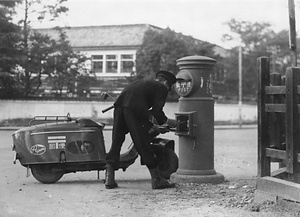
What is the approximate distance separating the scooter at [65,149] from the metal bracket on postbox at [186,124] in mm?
197

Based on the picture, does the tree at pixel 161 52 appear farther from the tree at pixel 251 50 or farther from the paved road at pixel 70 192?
the paved road at pixel 70 192

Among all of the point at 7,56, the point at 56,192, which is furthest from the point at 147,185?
the point at 7,56

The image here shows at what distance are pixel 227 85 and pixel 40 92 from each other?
18.8 m

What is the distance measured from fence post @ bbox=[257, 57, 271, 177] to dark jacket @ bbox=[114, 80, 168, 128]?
1.57 meters

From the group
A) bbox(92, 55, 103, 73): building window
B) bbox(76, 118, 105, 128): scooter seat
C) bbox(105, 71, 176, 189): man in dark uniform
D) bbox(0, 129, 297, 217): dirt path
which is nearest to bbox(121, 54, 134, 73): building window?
bbox(92, 55, 103, 73): building window

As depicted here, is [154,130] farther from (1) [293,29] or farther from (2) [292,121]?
(1) [293,29]

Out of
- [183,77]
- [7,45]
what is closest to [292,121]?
[183,77]

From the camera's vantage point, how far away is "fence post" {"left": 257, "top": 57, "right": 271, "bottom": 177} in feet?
20.4

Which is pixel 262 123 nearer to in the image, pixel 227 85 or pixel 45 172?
pixel 45 172

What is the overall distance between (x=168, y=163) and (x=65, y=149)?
5.21 feet

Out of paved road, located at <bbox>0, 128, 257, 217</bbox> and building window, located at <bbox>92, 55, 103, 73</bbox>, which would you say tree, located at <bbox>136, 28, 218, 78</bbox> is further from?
paved road, located at <bbox>0, 128, 257, 217</bbox>

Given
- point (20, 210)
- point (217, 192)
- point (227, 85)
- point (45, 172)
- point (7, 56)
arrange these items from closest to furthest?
1. point (20, 210)
2. point (217, 192)
3. point (45, 172)
4. point (7, 56)
5. point (227, 85)

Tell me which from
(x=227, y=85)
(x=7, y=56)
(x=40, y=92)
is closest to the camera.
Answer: (x=7, y=56)

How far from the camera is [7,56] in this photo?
31.4 m
